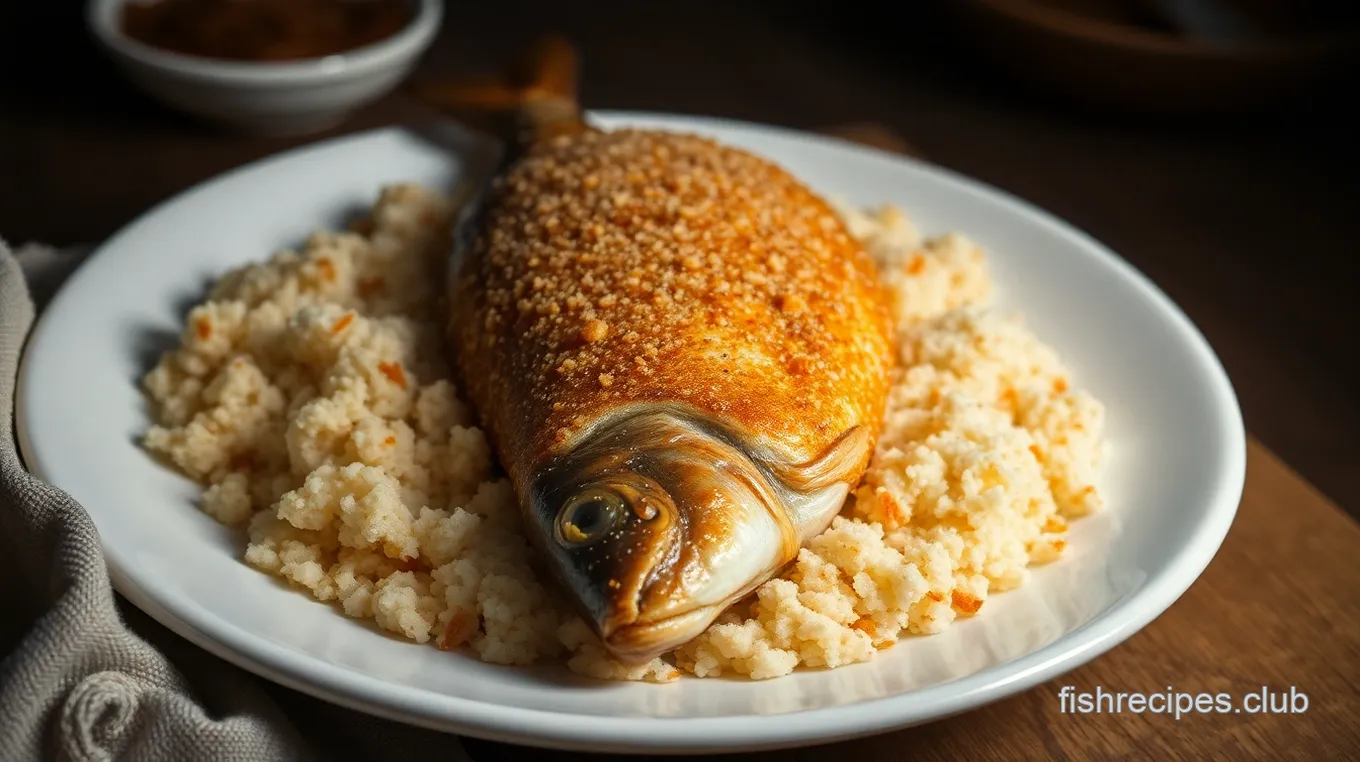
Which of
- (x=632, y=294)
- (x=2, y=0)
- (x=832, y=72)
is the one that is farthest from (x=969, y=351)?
(x=2, y=0)

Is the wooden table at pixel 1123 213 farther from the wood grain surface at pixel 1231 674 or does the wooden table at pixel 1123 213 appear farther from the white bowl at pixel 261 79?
the white bowl at pixel 261 79

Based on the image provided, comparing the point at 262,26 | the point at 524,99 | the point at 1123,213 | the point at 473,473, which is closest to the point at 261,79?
the point at 262,26

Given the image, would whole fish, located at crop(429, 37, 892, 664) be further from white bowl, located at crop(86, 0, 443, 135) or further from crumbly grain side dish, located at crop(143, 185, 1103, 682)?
white bowl, located at crop(86, 0, 443, 135)

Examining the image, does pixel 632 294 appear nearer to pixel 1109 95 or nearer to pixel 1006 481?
pixel 1006 481

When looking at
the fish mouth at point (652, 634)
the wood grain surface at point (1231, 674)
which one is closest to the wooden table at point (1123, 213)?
the wood grain surface at point (1231, 674)

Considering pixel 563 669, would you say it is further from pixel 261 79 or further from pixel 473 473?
pixel 261 79

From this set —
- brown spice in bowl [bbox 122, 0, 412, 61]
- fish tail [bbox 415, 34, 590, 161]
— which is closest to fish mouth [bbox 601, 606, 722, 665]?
fish tail [bbox 415, 34, 590, 161]
